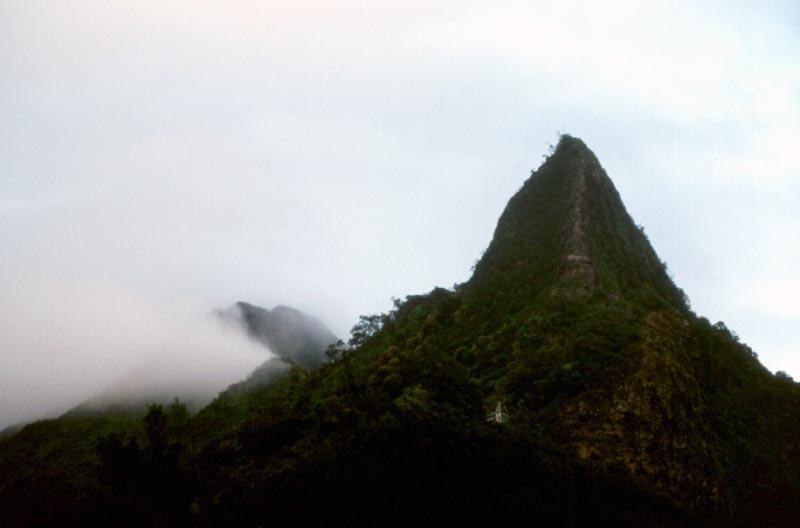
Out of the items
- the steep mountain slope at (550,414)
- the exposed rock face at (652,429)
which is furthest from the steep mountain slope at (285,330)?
the exposed rock face at (652,429)

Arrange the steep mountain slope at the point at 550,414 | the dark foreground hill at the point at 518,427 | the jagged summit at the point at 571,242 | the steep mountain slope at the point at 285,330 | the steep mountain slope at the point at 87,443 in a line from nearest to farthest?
the steep mountain slope at the point at 87,443, the dark foreground hill at the point at 518,427, the steep mountain slope at the point at 550,414, the jagged summit at the point at 571,242, the steep mountain slope at the point at 285,330

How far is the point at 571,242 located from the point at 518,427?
14.3 m

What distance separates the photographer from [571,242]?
84.1 ft

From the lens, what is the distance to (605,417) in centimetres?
1411

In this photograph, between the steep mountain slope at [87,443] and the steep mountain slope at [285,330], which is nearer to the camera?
the steep mountain slope at [87,443]

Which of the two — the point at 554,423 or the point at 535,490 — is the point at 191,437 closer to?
the point at 554,423

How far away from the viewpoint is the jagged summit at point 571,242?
24.1 meters

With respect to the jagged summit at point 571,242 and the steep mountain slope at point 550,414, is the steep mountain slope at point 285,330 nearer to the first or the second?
the jagged summit at point 571,242

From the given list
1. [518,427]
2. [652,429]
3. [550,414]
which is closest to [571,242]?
[550,414]

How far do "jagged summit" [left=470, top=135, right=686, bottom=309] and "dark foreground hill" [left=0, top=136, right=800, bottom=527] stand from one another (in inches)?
5.9

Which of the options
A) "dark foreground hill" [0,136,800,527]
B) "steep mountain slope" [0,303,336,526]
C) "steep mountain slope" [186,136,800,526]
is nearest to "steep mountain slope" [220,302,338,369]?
"steep mountain slope" [0,303,336,526]

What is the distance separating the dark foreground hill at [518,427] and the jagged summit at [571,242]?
15 centimetres

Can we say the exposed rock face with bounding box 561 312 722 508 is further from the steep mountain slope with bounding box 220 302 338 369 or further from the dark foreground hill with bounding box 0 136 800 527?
the steep mountain slope with bounding box 220 302 338 369

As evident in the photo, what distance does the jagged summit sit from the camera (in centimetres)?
2409
